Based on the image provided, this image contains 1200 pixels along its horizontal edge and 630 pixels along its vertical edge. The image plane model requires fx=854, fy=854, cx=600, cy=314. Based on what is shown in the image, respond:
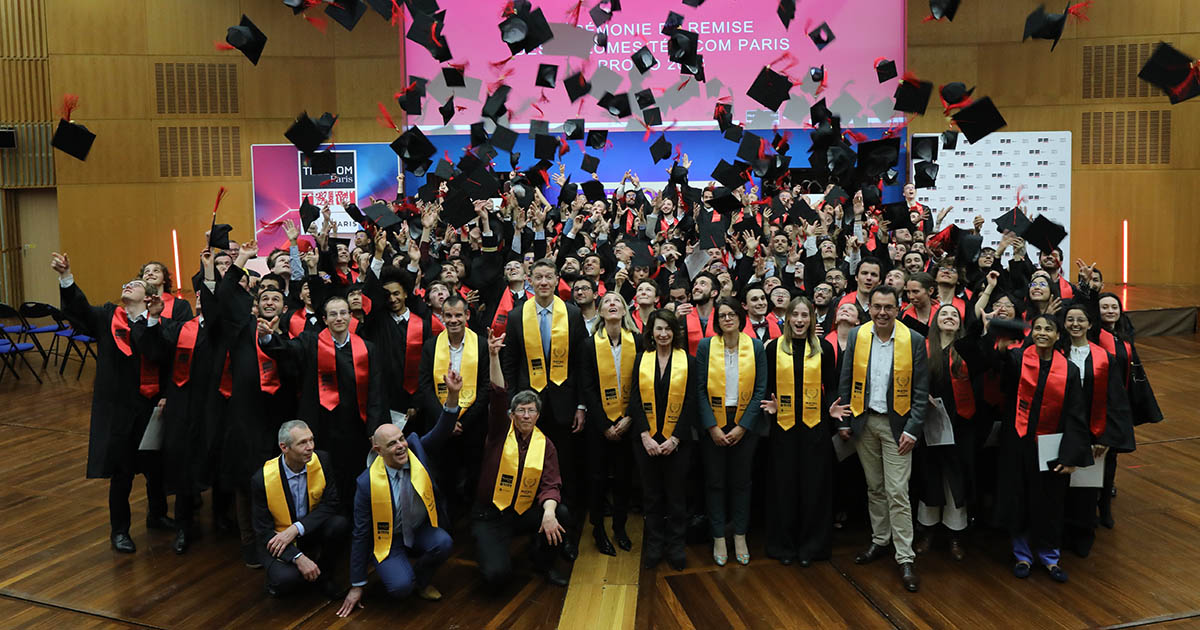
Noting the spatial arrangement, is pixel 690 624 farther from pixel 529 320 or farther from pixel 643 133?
pixel 643 133

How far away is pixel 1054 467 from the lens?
13.8 feet

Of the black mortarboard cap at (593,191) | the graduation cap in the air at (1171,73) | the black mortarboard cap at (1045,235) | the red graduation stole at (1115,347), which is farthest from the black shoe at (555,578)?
the black mortarboard cap at (593,191)

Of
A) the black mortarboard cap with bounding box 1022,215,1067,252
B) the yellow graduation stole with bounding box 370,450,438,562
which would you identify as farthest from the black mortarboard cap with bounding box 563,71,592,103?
the yellow graduation stole with bounding box 370,450,438,562

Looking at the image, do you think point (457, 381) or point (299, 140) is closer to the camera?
point (457, 381)

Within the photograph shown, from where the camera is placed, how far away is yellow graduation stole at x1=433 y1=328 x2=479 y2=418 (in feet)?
15.3

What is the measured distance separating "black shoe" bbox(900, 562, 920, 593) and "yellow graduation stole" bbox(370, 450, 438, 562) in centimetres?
233

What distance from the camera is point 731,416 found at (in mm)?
4457

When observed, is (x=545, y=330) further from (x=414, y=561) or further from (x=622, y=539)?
(x=414, y=561)

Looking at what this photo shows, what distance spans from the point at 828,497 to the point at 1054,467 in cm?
110

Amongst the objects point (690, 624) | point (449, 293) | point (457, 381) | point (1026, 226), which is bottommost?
point (690, 624)

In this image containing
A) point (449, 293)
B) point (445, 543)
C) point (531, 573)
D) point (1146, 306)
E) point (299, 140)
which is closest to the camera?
point (445, 543)

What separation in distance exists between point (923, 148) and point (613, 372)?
350 inches

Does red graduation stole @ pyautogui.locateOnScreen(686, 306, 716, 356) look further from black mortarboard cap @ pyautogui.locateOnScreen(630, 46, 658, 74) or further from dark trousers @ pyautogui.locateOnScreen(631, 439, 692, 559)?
black mortarboard cap @ pyautogui.locateOnScreen(630, 46, 658, 74)

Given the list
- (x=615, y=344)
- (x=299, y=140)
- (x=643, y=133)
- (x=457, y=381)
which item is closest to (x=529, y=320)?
(x=615, y=344)
